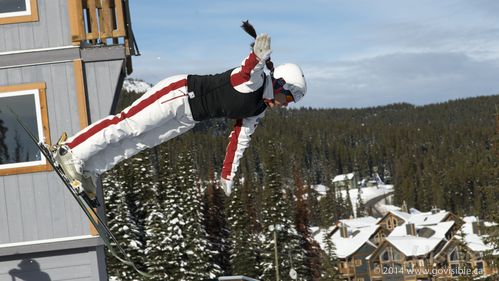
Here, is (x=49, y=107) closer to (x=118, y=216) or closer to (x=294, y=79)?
(x=294, y=79)

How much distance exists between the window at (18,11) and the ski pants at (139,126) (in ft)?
18.7

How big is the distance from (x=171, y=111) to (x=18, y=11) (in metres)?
6.23

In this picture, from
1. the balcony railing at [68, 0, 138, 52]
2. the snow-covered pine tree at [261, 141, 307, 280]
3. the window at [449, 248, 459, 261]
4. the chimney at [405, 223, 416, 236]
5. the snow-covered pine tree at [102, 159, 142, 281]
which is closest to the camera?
the balcony railing at [68, 0, 138, 52]

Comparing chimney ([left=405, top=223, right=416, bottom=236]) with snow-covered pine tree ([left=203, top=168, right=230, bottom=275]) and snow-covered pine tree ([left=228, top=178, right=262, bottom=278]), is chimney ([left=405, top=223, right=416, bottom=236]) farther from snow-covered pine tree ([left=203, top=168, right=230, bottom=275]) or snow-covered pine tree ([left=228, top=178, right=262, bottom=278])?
snow-covered pine tree ([left=228, top=178, right=262, bottom=278])

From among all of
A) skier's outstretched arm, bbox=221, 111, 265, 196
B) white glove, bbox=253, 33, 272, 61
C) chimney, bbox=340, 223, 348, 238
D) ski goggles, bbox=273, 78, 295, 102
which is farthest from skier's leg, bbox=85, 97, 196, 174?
chimney, bbox=340, 223, 348, 238

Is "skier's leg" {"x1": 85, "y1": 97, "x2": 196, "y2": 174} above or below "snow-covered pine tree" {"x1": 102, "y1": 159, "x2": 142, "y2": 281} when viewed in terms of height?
above

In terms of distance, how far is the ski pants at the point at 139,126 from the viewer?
8.01 m

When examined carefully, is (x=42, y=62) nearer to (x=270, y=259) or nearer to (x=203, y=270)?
(x=203, y=270)

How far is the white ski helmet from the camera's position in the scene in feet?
27.0

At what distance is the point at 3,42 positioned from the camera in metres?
13.1

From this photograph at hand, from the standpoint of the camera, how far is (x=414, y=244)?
9681 cm

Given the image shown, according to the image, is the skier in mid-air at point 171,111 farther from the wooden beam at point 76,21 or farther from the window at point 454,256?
the window at point 454,256

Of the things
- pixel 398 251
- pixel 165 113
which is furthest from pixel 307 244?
pixel 165 113

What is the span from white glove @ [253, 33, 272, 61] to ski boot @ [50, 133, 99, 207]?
2.14 m
